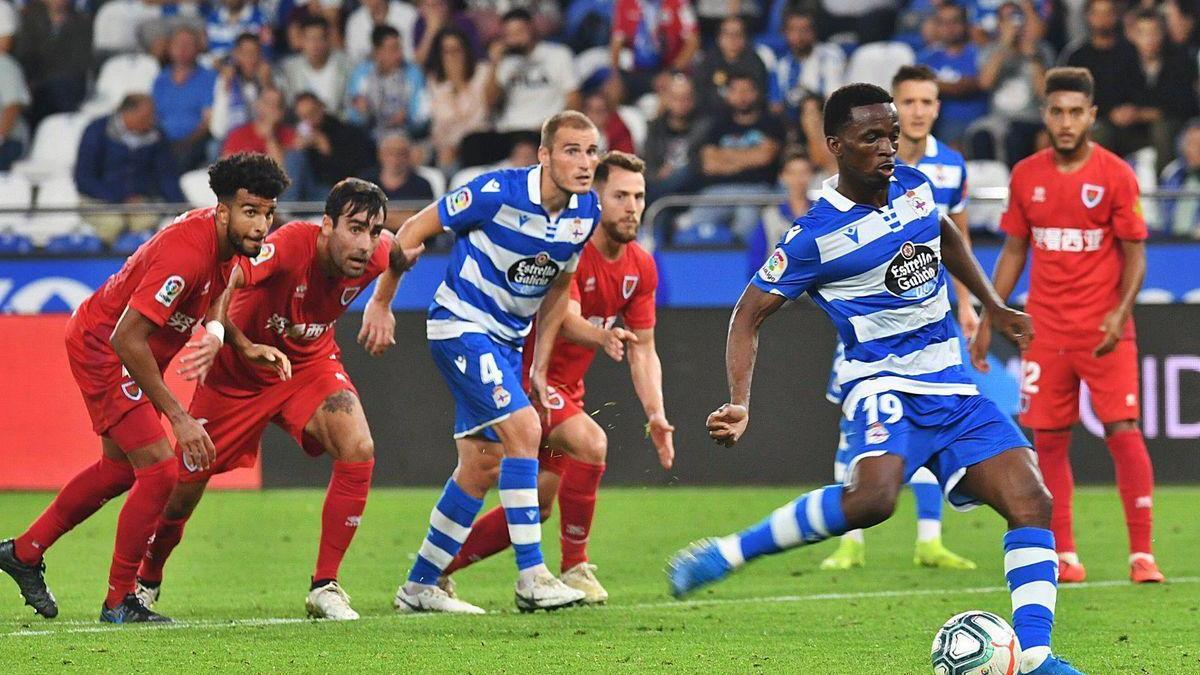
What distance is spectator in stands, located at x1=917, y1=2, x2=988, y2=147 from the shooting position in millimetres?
15734

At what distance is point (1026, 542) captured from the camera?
5.28m

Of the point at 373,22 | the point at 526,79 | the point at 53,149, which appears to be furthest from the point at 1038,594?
the point at 53,149

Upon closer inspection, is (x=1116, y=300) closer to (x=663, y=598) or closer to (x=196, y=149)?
(x=663, y=598)

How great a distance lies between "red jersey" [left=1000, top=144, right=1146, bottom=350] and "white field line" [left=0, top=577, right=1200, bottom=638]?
1217mm

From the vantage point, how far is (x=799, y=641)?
636 cm

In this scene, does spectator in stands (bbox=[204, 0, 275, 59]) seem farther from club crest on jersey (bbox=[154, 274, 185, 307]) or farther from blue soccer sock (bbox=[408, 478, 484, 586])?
club crest on jersey (bbox=[154, 274, 185, 307])

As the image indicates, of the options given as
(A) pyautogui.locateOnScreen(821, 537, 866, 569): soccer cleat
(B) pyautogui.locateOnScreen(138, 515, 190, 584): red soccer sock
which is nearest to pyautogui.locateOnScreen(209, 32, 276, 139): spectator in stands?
(A) pyautogui.locateOnScreen(821, 537, 866, 569): soccer cleat

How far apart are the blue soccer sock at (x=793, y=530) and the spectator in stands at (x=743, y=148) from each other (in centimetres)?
982

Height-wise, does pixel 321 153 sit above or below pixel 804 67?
below

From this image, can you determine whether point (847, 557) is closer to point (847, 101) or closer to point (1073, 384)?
point (1073, 384)

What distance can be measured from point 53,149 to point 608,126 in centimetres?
552

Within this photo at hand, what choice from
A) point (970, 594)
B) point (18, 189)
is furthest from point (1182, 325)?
point (18, 189)

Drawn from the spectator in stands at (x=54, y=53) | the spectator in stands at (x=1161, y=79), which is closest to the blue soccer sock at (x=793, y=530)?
the spectator in stands at (x=1161, y=79)

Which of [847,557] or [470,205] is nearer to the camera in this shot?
[470,205]
